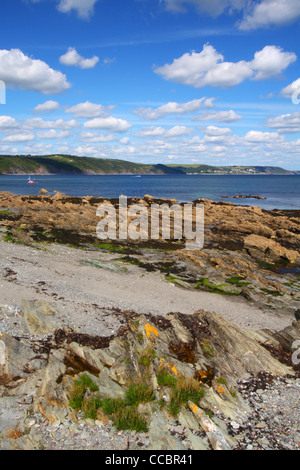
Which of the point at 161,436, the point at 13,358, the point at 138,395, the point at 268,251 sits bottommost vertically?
the point at 161,436

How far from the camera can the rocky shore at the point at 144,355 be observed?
38.0 feet

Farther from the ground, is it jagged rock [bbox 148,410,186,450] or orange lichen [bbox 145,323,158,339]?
orange lichen [bbox 145,323,158,339]

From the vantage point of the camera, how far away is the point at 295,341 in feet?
66.3

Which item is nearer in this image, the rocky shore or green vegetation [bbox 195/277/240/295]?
the rocky shore

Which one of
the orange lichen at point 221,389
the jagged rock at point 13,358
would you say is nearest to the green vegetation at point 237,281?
the orange lichen at point 221,389

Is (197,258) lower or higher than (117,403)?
higher

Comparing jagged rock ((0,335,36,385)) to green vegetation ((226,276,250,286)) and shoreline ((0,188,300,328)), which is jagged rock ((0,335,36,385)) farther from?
green vegetation ((226,276,250,286))

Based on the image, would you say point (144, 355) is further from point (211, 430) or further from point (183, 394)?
point (211, 430)

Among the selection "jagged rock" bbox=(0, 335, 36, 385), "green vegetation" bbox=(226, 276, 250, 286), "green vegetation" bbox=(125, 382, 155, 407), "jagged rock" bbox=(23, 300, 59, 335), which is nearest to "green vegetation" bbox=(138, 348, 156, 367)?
"green vegetation" bbox=(125, 382, 155, 407)

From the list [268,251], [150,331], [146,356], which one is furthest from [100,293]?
[268,251]

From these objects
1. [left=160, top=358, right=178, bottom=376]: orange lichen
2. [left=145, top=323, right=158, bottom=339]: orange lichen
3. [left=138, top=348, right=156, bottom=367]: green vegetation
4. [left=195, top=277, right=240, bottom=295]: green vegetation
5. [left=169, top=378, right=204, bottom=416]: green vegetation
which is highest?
[left=145, top=323, right=158, bottom=339]: orange lichen

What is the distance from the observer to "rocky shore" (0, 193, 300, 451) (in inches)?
456

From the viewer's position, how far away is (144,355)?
1562cm

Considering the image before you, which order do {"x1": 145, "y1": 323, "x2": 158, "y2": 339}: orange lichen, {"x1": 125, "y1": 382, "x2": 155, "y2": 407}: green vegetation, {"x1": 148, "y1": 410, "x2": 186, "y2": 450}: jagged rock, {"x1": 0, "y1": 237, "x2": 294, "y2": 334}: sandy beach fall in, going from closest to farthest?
{"x1": 148, "y1": 410, "x2": 186, "y2": 450}: jagged rock → {"x1": 125, "y1": 382, "x2": 155, "y2": 407}: green vegetation → {"x1": 145, "y1": 323, "x2": 158, "y2": 339}: orange lichen → {"x1": 0, "y1": 237, "x2": 294, "y2": 334}: sandy beach
